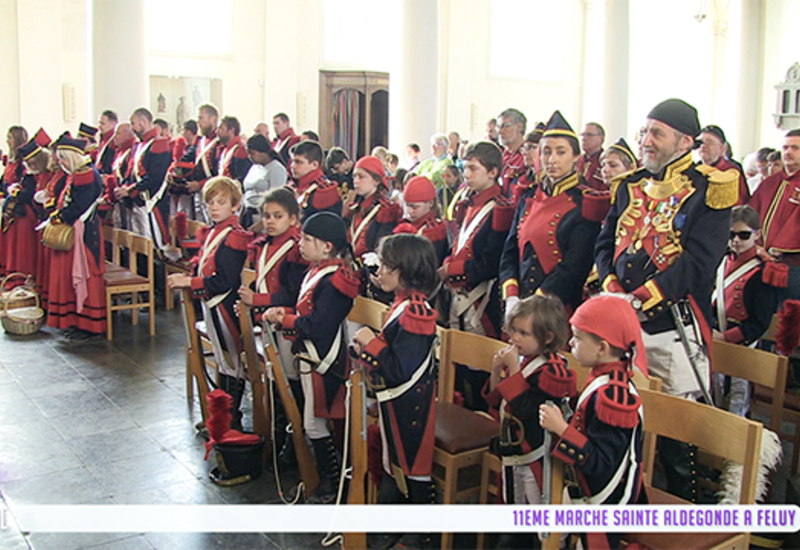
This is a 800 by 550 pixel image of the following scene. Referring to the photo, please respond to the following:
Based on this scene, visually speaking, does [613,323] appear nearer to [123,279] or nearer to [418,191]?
[418,191]

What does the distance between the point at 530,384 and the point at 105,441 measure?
2855 millimetres

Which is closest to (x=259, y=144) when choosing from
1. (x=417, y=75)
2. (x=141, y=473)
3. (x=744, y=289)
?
(x=417, y=75)

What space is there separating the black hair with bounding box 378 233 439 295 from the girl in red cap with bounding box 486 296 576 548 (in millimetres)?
547

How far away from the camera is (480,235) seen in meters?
4.51

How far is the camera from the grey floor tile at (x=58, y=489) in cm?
378

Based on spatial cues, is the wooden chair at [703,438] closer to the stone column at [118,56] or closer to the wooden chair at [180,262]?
the wooden chair at [180,262]

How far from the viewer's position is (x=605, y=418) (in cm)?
237

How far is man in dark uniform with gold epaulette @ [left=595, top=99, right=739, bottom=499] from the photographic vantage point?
333 centimetres

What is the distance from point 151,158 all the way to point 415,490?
6.36 metres

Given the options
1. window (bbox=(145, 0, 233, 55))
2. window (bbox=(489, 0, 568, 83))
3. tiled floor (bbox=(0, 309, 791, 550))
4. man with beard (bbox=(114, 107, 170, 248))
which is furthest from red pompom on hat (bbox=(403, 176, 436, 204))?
window (bbox=(489, 0, 568, 83))

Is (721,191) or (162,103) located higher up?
(162,103)

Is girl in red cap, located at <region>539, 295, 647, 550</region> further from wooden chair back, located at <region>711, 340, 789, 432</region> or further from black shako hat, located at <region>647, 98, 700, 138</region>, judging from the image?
black shako hat, located at <region>647, 98, 700, 138</region>

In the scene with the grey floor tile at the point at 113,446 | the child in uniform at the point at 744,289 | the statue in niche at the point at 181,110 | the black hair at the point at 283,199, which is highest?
the statue in niche at the point at 181,110

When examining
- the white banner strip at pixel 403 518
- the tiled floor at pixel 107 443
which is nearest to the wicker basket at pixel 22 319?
the tiled floor at pixel 107 443
